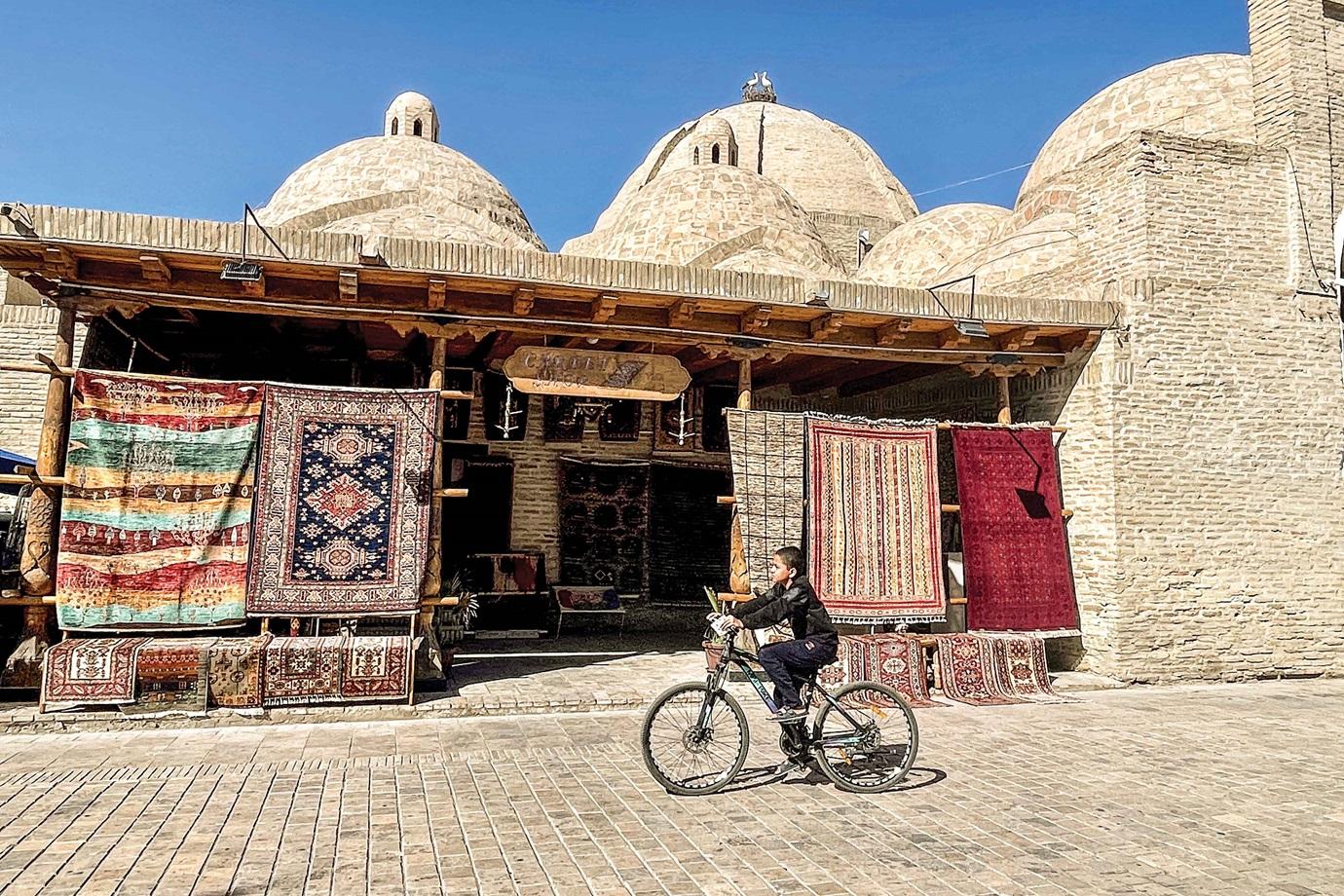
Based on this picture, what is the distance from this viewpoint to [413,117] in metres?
21.8

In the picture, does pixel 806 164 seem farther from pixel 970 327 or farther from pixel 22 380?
pixel 22 380

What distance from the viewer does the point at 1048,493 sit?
960 centimetres

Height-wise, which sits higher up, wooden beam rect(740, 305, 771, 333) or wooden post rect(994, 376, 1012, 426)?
wooden beam rect(740, 305, 771, 333)

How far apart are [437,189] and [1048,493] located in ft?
44.1

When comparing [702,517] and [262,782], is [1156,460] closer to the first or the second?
[702,517]

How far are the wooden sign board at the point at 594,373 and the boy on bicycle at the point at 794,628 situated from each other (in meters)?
3.83

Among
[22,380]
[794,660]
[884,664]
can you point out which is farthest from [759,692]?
[22,380]

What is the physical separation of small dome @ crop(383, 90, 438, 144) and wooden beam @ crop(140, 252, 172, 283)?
15.3m

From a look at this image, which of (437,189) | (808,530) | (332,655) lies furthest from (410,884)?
(437,189)

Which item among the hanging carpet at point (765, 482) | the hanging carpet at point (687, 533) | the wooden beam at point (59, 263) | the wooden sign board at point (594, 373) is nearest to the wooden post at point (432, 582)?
the wooden sign board at point (594, 373)

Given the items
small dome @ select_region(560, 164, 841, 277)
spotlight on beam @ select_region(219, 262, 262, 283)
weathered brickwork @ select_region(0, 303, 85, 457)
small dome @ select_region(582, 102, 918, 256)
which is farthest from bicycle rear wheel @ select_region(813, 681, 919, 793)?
small dome @ select_region(582, 102, 918, 256)

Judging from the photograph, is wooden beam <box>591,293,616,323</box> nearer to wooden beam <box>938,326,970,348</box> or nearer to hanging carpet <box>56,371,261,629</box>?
hanging carpet <box>56,371,261,629</box>

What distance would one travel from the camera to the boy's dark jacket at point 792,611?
541cm

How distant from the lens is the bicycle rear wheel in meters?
5.48
